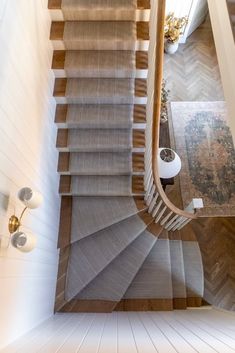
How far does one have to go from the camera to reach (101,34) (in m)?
2.93

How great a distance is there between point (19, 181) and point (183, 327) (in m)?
1.70

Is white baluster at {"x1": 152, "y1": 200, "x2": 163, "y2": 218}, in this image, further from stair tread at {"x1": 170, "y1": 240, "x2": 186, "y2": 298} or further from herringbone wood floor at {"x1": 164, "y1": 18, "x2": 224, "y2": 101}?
herringbone wood floor at {"x1": 164, "y1": 18, "x2": 224, "y2": 101}

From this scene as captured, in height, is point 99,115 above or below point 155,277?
above

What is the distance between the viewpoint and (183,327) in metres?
2.42

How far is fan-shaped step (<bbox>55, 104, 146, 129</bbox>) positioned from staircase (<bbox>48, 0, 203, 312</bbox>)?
1 centimetres

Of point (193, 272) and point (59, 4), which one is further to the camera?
point (193, 272)

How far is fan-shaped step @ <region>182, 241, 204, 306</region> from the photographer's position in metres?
3.81

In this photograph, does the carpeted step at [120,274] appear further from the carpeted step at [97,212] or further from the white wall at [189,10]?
the white wall at [189,10]

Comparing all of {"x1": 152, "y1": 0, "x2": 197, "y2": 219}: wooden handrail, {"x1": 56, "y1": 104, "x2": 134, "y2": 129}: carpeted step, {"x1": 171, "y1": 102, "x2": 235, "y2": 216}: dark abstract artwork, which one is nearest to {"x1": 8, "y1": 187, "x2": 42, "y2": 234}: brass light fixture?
{"x1": 152, "y1": 0, "x2": 197, "y2": 219}: wooden handrail

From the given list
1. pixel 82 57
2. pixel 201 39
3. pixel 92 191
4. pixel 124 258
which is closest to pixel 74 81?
pixel 82 57

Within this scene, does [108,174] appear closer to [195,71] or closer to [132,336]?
[132,336]

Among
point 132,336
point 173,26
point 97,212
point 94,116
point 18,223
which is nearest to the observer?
point 18,223

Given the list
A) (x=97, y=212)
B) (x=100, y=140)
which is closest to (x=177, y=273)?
(x=97, y=212)

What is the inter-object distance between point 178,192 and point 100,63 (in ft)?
7.25
